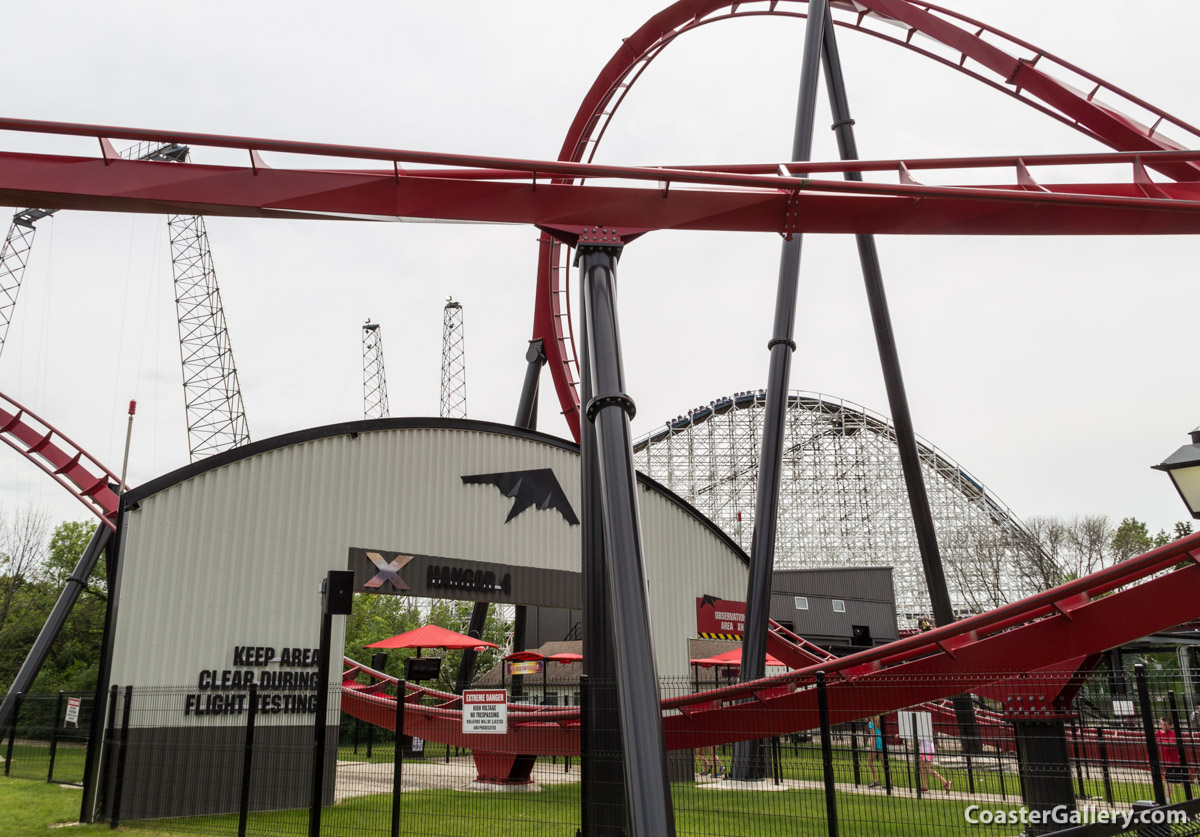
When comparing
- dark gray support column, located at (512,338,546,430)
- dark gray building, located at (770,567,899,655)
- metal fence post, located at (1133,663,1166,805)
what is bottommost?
metal fence post, located at (1133,663,1166,805)

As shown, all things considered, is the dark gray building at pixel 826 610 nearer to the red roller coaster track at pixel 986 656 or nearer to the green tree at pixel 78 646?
the green tree at pixel 78 646

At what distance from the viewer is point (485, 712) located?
7.09m

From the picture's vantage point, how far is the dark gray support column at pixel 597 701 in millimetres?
5953

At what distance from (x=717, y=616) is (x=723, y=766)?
9505 millimetres

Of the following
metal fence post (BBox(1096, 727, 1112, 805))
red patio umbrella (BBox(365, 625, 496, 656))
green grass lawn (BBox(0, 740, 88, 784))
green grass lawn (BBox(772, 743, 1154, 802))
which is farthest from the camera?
red patio umbrella (BBox(365, 625, 496, 656))

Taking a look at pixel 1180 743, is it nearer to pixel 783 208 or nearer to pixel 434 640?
pixel 783 208

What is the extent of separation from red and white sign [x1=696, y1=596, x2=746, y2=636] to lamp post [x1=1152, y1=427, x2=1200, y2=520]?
37.9 ft

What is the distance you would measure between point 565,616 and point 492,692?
22.5 meters

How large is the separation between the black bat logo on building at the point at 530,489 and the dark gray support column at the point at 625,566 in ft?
24.8

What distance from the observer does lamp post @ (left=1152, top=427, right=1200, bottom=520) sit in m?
4.51

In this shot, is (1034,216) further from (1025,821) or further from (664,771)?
(664,771)

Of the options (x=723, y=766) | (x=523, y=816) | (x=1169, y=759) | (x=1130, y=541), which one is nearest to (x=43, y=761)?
(x=523, y=816)

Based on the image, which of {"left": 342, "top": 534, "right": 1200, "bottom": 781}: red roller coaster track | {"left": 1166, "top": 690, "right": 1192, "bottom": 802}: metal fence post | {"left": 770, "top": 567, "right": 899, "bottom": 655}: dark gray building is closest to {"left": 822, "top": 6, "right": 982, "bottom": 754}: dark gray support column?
{"left": 1166, "top": 690, "right": 1192, "bottom": 802}: metal fence post

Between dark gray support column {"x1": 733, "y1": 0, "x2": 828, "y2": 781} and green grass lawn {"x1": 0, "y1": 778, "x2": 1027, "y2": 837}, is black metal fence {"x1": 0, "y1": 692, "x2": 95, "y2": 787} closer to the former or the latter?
green grass lawn {"x1": 0, "y1": 778, "x2": 1027, "y2": 837}
